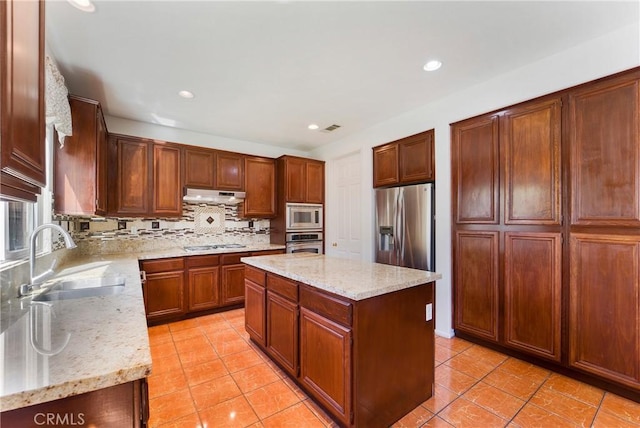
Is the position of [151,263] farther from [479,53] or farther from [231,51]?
[479,53]

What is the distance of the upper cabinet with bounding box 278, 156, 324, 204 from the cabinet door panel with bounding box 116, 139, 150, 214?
1868 mm

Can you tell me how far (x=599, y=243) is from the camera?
2.02m

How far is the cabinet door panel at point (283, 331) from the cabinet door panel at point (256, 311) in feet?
0.29

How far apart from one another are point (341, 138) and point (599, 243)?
3.28 meters

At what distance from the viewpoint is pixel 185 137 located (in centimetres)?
399

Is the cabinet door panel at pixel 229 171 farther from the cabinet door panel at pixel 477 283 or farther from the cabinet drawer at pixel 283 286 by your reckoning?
the cabinet door panel at pixel 477 283

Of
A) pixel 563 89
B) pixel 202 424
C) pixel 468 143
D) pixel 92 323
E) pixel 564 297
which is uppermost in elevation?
pixel 563 89

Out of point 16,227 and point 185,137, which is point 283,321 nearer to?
point 16,227

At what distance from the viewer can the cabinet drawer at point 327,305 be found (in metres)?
1.58

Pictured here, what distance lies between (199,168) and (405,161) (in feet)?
9.31

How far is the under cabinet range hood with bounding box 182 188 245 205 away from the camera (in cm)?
375

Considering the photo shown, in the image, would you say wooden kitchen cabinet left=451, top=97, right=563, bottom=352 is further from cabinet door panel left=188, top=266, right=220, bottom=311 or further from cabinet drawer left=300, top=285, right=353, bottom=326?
cabinet door panel left=188, top=266, right=220, bottom=311

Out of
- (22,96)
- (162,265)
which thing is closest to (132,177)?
(162,265)

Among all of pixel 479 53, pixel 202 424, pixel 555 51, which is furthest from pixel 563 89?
pixel 202 424
